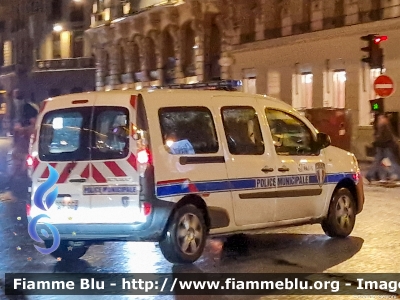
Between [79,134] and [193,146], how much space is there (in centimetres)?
120

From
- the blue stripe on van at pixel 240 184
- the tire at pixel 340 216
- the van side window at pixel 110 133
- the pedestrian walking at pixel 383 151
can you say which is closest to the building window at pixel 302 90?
the pedestrian walking at pixel 383 151

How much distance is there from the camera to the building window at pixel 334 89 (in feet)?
88.5

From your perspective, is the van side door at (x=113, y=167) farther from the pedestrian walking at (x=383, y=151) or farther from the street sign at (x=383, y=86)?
the street sign at (x=383, y=86)

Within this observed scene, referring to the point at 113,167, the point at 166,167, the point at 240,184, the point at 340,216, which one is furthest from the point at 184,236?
the point at 340,216

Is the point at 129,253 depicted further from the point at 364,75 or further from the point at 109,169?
the point at 364,75

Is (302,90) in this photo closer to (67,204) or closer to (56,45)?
(67,204)

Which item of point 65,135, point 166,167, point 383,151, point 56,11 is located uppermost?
point 56,11

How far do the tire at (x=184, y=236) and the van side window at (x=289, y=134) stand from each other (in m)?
1.47

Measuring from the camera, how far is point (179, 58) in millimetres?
36500

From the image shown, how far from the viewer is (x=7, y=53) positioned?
6181cm

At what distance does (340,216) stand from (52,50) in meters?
46.2

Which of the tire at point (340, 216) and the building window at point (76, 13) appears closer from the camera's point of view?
the tire at point (340, 216)

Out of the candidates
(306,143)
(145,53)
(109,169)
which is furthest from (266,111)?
(145,53)

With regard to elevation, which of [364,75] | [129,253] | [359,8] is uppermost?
[359,8]
